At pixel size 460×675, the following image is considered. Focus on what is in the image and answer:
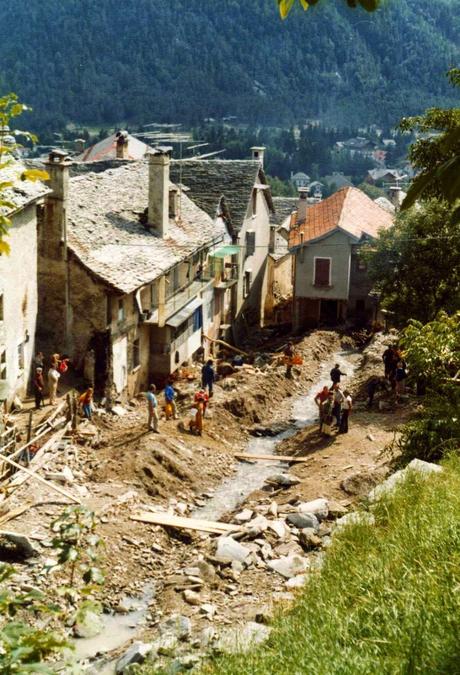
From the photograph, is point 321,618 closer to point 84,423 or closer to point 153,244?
point 84,423

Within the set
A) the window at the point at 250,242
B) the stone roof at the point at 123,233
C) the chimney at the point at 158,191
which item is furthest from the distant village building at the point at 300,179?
the chimney at the point at 158,191

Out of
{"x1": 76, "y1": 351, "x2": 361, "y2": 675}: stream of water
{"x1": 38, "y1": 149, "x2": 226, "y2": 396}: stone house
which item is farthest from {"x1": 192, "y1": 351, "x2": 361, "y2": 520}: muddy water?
{"x1": 38, "y1": 149, "x2": 226, "y2": 396}: stone house

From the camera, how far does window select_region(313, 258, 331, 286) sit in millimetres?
45188

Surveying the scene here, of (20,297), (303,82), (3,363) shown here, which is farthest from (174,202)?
(303,82)

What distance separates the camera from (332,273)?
148ft

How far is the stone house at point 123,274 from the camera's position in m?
28.7

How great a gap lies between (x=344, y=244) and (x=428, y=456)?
29077 mm

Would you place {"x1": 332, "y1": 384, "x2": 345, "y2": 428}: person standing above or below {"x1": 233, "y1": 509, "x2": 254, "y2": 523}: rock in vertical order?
below

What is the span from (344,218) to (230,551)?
31.9m

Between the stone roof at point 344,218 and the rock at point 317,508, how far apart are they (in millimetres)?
26413

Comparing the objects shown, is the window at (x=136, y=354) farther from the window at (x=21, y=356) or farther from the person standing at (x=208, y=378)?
the window at (x=21, y=356)

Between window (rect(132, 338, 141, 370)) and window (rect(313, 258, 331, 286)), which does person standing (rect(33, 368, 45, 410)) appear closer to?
window (rect(132, 338, 141, 370))

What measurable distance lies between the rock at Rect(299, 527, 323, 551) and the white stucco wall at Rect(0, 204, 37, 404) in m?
10.6

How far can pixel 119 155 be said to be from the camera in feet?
158
